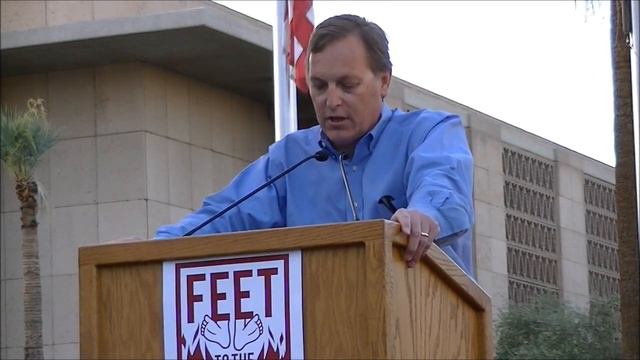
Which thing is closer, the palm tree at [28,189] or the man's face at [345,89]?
the man's face at [345,89]

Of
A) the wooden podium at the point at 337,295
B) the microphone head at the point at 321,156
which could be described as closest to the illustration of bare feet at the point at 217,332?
the wooden podium at the point at 337,295

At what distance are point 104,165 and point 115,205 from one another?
2.00 feet

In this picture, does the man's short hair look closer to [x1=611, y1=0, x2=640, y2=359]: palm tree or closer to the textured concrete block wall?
[x1=611, y1=0, x2=640, y2=359]: palm tree

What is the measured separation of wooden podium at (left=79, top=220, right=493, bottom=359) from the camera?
390cm

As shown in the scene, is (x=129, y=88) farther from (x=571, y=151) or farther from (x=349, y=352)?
(x=349, y=352)

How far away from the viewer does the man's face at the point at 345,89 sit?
472 cm

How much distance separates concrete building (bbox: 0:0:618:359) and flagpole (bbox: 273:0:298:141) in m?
6.31

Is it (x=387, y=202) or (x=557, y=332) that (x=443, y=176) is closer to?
(x=387, y=202)

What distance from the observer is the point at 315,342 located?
3.98 meters

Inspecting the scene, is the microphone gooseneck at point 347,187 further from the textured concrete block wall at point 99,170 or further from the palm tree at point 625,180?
the textured concrete block wall at point 99,170

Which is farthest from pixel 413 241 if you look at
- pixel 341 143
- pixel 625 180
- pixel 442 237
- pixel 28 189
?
pixel 28 189

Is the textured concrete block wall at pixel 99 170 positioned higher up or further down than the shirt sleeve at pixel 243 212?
higher up

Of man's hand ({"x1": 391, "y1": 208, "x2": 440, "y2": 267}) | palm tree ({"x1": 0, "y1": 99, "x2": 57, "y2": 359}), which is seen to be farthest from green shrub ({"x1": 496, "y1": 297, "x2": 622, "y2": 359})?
man's hand ({"x1": 391, "y1": 208, "x2": 440, "y2": 267})

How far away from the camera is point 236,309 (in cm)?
408
